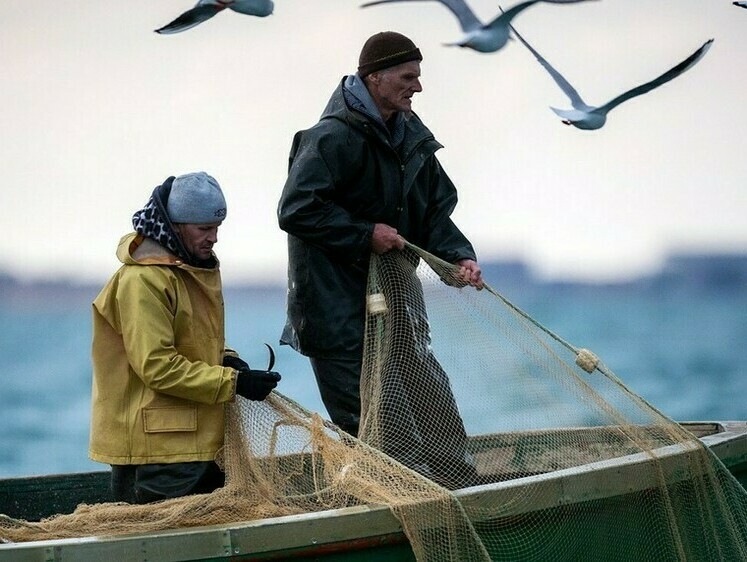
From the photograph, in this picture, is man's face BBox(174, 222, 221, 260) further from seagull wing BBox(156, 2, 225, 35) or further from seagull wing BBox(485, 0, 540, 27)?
seagull wing BBox(485, 0, 540, 27)

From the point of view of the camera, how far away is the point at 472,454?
5.62 m

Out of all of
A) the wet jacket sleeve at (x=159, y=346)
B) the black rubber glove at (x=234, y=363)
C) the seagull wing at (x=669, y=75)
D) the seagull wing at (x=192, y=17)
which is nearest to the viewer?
the wet jacket sleeve at (x=159, y=346)

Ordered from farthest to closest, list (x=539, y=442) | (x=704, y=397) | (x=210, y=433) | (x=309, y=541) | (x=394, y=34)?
(x=704, y=397), (x=539, y=442), (x=394, y=34), (x=210, y=433), (x=309, y=541)

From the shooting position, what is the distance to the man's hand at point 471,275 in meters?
5.18

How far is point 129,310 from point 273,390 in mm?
601

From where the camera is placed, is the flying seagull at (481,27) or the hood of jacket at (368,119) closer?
the hood of jacket at (368,119)

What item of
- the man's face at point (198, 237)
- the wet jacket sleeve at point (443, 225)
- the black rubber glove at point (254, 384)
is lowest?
the black rubber glove at point (254, 384)

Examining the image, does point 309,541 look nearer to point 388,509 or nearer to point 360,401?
point 388,509

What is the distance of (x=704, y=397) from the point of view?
1723 centimetres

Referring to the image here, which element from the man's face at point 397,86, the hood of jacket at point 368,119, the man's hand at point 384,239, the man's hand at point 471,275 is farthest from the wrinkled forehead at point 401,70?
the man's hand at point 471,275

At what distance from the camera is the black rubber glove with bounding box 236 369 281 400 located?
14.5 feet

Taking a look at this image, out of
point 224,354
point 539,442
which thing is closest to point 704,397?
point 539,442

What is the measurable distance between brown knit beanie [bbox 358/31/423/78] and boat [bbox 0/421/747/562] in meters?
1.46

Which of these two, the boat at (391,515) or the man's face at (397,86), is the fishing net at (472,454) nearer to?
the boat at (391,515)
